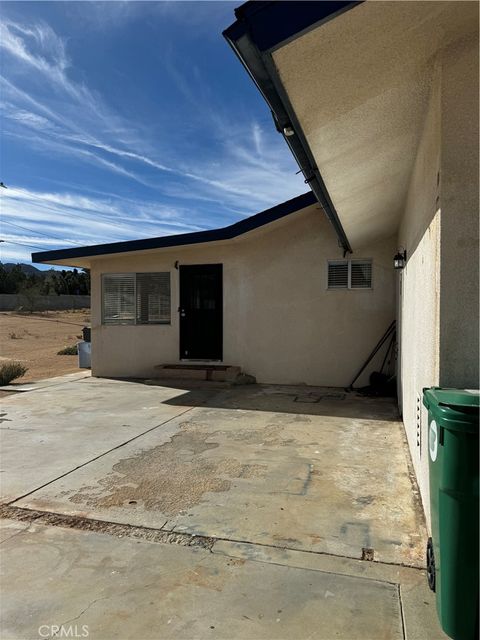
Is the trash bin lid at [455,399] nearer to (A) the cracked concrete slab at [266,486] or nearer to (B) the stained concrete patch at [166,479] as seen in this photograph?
(A) the cracked concrete slab at [266,486]

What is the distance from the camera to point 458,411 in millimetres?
1946

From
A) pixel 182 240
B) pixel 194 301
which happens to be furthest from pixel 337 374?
pixel 182 240

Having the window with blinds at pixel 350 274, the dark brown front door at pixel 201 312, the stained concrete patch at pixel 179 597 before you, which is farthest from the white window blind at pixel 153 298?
the stained concrete patch at pixel 179 597

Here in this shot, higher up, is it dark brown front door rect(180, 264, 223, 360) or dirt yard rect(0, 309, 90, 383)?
dark brown front door rect(180, 264, 223, 360)

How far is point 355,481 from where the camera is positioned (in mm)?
4074

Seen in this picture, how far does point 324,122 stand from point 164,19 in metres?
2.90

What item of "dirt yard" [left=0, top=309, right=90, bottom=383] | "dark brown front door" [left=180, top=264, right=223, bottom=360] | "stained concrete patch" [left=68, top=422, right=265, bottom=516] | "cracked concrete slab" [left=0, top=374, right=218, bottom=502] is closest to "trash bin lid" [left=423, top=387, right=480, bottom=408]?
"stained concrete patch" [left=68, top=422, right=265, bottom=516]

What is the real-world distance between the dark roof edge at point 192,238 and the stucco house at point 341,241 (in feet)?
0.09

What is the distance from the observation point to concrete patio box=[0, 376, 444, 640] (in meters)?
2.32

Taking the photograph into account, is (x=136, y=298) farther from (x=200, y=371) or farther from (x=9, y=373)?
(x=9, y=373)

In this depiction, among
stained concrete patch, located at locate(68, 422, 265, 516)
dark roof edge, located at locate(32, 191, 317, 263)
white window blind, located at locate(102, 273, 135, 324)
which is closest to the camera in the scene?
stained concrete patch, located at locate(68, 422, 265, 516)

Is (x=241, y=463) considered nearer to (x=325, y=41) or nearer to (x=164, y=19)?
(x=325, y=41)

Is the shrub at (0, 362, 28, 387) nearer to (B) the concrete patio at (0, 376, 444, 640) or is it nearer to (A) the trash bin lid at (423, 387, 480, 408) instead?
(B) the concrete patio at (0, 376, 444, 640)

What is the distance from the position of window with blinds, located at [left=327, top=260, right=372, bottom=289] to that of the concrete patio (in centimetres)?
360
